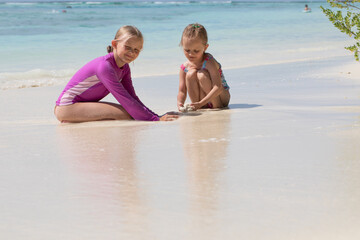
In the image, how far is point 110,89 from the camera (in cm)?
420

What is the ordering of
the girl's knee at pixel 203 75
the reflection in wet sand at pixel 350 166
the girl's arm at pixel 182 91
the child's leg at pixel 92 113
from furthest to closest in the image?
1. the girl's arm at pixel 182 91
2. the girl's knee at pixel 203 75
3. the child's leg at pixel 92 113
4. the reflection in wet sand at pixel 350 166

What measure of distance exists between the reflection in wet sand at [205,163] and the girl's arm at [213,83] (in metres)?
0.23

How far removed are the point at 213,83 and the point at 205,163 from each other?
198cm

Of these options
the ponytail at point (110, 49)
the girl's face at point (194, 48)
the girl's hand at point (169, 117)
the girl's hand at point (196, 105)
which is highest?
the ponytail at point (110, 49)

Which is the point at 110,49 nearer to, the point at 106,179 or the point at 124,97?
the point at 124,97

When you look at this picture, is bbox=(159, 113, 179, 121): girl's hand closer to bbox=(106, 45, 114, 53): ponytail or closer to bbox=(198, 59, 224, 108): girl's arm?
bbox=(198, 59, 224, 108): girl's arm

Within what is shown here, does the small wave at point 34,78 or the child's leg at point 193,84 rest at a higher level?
the child's leg at point 193,84

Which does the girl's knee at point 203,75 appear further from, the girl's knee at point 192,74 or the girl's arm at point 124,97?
the girl's arm at point 124,97

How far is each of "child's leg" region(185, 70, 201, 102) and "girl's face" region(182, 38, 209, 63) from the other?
0.13m

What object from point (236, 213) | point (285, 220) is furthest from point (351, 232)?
point (236, 213)

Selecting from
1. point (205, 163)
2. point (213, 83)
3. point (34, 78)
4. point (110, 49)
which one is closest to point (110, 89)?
point (110, 49)

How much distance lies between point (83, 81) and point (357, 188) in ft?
8.84

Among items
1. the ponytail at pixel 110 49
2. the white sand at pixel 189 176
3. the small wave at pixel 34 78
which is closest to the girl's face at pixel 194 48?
the white sand at pixel 189 176

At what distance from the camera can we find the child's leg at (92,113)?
169 inches
